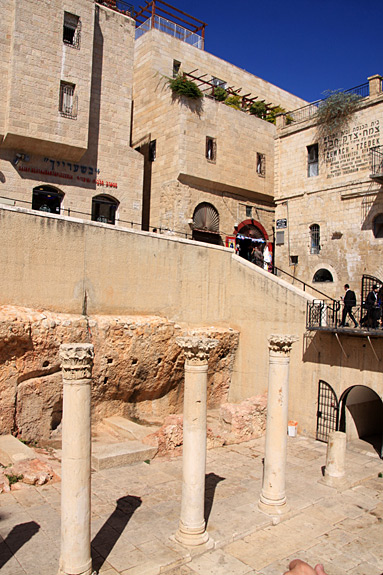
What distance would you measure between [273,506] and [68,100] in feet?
56.7

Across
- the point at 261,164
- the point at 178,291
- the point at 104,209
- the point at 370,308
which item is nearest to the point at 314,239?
the point at 261,164

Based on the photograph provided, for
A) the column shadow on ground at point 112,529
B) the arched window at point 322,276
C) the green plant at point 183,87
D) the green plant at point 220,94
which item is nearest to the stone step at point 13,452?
A: the column shadow on ground at point 112,529

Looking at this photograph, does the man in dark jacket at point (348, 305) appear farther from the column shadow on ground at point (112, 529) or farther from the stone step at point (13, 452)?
the stone step at point (13, 452)

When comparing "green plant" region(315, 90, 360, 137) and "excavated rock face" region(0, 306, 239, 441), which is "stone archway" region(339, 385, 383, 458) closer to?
"excavated rock face" region(0, 306, 239, 441)

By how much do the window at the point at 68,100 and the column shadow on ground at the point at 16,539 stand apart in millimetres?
15911

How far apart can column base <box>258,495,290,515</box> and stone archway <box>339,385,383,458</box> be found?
6332 mm

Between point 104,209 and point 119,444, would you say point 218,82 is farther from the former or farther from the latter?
point 119,444

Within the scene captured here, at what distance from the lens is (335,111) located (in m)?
23.0

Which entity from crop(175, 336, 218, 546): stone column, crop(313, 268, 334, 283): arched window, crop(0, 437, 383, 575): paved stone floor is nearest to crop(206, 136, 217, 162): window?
crop(313, 268, 334, 283): arched window

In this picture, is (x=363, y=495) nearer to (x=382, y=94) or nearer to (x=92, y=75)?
(x=382, y=94)

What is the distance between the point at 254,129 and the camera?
27.4m

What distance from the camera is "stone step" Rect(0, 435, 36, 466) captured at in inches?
469

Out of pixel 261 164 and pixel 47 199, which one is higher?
pixel 261 164

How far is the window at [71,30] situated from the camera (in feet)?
66.1
